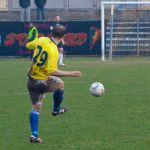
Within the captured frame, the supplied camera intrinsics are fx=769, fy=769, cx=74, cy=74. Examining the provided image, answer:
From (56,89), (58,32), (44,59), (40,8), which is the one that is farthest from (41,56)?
(40,8)

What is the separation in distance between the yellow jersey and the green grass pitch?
101 centimetres

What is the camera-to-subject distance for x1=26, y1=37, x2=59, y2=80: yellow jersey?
1143cm

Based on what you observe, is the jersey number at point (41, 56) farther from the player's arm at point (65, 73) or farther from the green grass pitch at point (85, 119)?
the green grass pitch at point (85, 119)

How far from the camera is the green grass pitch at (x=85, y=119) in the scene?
1131 centimetres

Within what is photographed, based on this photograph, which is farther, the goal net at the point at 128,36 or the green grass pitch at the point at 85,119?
the goal net at the point at 128,36

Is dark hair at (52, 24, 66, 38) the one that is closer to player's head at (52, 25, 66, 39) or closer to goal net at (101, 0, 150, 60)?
player's head at (52, 25, 66, 39)

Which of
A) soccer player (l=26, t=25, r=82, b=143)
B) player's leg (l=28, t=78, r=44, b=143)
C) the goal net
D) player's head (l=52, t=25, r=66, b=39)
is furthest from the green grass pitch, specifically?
the goal net

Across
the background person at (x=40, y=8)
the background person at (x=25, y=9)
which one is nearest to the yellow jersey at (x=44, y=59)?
the background person at (x=25, y=9)

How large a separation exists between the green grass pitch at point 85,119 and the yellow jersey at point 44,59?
1013 mm

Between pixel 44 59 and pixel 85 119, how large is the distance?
109 inches

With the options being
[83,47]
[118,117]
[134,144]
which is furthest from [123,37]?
[134,144]

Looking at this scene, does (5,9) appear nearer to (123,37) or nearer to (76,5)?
(76,5)

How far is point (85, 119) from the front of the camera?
14.0 meters

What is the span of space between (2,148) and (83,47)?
30.3 m
